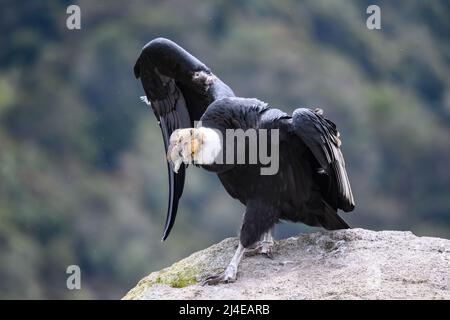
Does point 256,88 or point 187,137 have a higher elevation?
point 256,88

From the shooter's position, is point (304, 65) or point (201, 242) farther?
point (304, 65)

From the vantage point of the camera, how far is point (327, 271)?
857cm

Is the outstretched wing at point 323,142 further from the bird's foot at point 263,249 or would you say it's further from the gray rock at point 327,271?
the bird's foot at point 263,249

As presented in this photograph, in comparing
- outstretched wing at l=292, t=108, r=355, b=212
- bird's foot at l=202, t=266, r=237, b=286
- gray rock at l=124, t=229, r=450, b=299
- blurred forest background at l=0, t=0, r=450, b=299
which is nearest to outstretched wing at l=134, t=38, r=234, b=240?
gray rock at l=124, t=229, r=450, b=299

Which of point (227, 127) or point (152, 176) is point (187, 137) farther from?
point (152, 176)

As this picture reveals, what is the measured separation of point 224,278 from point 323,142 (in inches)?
53.3

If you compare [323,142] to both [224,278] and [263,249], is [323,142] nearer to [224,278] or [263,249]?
[263,249]

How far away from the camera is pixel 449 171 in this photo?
43688 mm

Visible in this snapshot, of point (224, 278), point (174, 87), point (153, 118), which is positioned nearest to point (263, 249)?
point (224, 278)

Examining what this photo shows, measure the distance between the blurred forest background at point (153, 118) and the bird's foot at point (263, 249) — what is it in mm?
26779

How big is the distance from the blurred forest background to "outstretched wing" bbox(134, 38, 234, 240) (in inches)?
1006

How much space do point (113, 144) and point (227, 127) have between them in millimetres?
36977

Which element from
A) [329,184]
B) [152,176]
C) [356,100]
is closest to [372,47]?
[356,100]

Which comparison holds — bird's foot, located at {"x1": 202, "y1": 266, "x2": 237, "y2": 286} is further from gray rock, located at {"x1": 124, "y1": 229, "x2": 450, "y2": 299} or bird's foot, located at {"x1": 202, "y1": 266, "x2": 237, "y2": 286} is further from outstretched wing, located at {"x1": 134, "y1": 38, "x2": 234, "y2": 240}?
outstretched wing, located at {"x1": 134, "y1": 38, "x2": 234, "y2": 240}
